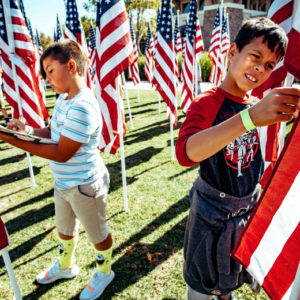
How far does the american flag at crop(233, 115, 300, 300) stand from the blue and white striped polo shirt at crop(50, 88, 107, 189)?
129cm

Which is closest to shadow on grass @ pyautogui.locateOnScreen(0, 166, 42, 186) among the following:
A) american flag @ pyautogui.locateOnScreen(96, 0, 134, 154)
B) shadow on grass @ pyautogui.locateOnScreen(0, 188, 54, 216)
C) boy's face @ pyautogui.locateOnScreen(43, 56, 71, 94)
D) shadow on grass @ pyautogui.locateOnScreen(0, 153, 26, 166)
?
shadow on grass @ pyautogui.locateOnScreen(0, 153, 26, 166)

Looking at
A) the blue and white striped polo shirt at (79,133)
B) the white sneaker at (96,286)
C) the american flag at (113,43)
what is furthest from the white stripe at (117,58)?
the white sneaker at (96,286)

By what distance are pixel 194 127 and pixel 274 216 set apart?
55 centimetres

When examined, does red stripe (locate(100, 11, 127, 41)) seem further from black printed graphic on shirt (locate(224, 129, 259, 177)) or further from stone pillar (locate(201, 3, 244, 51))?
stone pillar (locate(201, 3, 244, 51))

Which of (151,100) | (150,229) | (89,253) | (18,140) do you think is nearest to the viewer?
(18,140)

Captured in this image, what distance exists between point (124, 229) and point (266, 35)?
9.94 ft

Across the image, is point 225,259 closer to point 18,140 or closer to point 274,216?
point 274,216

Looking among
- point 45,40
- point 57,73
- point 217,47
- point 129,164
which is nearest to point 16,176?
point 129,164

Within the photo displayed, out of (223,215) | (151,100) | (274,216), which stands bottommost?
(151,100)

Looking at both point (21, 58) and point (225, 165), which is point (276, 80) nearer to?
point (225, 165)

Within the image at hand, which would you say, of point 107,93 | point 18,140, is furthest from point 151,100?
point 18,140

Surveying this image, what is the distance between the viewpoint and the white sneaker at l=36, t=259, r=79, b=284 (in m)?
2.63

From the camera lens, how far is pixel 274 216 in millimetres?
1111

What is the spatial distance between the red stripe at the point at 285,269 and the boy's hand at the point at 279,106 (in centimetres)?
48
